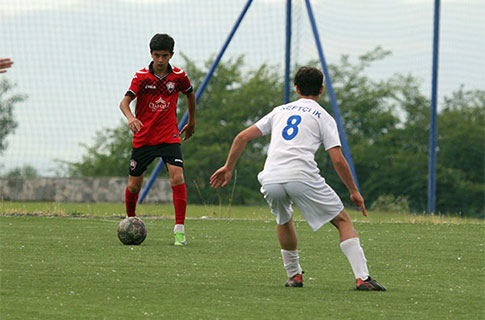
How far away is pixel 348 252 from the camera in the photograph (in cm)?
583

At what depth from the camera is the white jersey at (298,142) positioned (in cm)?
580

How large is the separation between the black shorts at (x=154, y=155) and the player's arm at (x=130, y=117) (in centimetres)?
62

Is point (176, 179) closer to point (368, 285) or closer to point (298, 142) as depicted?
point (298, 142)

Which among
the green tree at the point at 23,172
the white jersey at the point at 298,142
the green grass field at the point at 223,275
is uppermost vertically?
the white jersey at the point at 298,142

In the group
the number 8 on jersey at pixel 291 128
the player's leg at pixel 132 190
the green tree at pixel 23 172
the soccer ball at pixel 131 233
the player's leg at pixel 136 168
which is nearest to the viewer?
the number 8 on jersey at pixel 291 128

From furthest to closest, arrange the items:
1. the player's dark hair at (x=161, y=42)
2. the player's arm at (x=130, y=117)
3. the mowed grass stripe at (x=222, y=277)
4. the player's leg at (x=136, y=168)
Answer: the player's leg at (x=136, y=168) → the player's dark hair at (x=161, y=42) → the player's arm at (x=130, y=117) → the mowed grass stripe at (x=222, y=277)

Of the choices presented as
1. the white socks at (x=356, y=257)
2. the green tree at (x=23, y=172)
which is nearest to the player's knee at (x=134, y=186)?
the white socks at (x=356, y=257)

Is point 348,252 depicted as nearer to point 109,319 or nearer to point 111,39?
point 109,319

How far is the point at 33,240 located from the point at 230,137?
20313 mm

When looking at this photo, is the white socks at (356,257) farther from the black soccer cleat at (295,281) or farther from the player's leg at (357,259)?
the black soccer cleat at (295,281)

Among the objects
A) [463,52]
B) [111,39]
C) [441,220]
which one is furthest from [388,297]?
[463,52]

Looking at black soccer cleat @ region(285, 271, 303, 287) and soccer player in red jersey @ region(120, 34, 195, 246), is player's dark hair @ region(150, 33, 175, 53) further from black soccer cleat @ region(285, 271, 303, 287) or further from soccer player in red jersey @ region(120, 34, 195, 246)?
black soccer cleat @ region(285, 271, 303, 287)

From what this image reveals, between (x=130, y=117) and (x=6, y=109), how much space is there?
1306 cm

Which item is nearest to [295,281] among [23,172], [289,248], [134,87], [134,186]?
[289,248]
